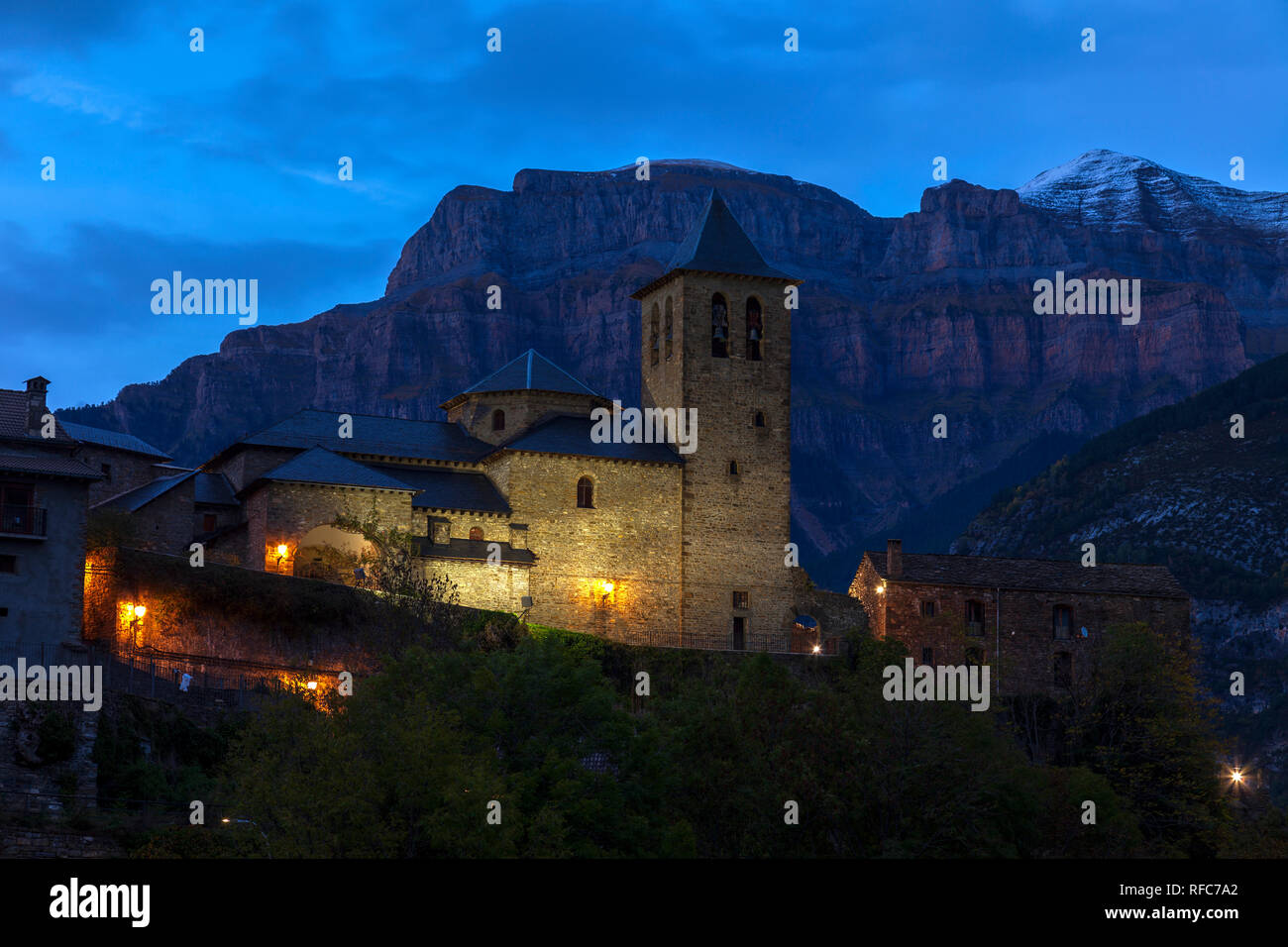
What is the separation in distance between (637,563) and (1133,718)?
775 inches

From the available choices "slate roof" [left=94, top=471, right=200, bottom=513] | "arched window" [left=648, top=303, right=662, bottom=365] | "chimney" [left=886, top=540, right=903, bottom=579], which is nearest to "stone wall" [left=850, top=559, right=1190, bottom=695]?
"chimney" [left=886, top=540, right=903, bottom=579]

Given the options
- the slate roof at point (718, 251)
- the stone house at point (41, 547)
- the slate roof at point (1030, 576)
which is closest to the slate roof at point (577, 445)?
the slate roof at point (718, 251)

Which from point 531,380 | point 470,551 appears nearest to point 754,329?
point 531,380

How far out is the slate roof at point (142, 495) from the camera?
189 feet

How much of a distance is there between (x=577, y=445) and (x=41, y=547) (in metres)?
24.8

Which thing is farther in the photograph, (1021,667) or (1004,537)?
(1004,537)

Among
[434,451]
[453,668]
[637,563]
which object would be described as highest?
[434,451]

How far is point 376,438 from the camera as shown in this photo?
212 feet

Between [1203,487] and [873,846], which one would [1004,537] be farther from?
[873,846]

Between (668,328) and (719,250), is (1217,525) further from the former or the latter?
(668,328)

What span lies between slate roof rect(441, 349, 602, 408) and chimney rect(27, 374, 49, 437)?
2258 cm

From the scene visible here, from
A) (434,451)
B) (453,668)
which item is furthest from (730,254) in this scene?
(453,668)

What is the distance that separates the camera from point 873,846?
41031mm

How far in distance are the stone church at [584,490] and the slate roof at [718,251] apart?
90 millimetres
